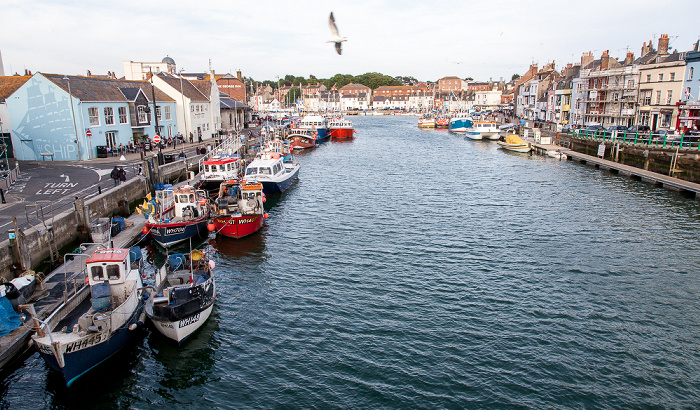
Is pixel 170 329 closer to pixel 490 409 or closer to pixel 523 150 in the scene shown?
pixel 490 409

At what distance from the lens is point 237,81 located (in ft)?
433

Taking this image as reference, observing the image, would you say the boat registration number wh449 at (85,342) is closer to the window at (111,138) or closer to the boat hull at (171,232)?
the boat hull at (171,232)

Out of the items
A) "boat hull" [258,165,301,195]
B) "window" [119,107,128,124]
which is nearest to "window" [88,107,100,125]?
"window" [119,107,128,124]

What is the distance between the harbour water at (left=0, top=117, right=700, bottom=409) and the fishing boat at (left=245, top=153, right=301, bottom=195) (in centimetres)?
723

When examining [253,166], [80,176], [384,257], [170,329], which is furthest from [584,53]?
[170,329]

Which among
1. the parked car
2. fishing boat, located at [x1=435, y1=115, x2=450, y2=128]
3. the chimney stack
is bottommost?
fishing boat, located at [x1=435, y1=115, x2=450, y2=128]

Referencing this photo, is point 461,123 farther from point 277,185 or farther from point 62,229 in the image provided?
point 62,229

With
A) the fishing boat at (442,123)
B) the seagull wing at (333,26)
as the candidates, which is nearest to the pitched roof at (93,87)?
the seagull wing at (333,26)

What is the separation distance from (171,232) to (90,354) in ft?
42.9

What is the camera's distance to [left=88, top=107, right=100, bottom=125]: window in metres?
46.3

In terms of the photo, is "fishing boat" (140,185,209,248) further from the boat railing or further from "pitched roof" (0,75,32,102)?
"pitched roof" (0,75,32,102)

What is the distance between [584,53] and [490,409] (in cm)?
9366

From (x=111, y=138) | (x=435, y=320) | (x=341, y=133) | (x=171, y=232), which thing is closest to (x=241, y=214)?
(x=171, y=232)

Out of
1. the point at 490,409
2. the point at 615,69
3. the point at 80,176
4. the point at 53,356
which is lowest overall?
the point at 490,409
